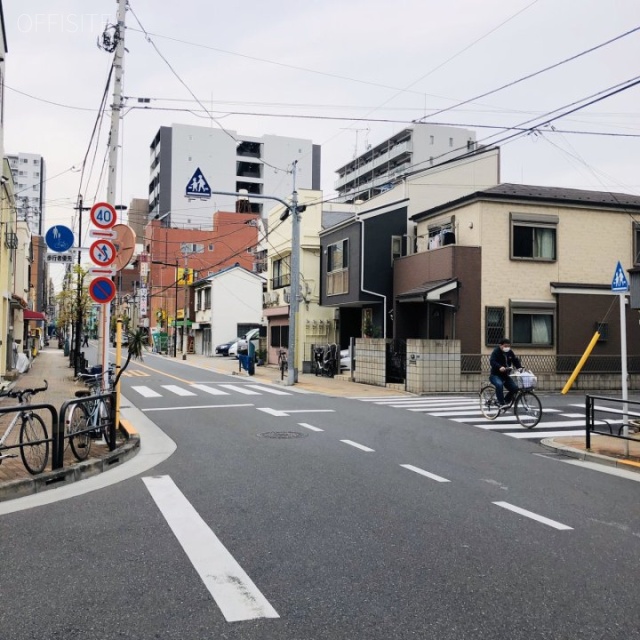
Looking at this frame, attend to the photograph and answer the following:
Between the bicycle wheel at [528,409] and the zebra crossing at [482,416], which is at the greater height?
the bicycle wheel at [528,409]

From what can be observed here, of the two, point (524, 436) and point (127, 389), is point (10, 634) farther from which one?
point (127, 389)

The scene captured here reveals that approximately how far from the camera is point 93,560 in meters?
4.97

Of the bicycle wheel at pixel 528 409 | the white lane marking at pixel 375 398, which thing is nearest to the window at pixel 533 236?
the white lane marking at pixel 375 398

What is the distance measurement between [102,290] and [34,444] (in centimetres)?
323

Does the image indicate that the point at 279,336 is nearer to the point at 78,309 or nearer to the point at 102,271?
the point at 78,309

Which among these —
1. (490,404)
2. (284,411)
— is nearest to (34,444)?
(284,411)

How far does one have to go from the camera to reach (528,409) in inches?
541

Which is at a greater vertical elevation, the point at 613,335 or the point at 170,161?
the point at 170,161

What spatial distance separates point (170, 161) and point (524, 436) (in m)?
71.4

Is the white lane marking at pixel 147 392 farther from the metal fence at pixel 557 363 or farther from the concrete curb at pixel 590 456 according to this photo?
the concrete curb at pixel 590 456

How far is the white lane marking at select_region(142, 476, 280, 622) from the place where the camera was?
4.09m

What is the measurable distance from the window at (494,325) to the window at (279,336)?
1494 cm

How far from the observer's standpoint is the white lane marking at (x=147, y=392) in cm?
1934

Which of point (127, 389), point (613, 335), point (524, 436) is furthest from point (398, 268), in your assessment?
point (524, 436)
